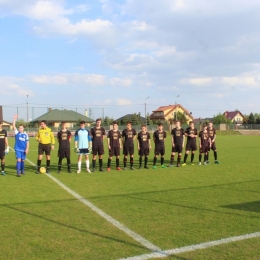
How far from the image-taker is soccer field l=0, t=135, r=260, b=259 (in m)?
4.48

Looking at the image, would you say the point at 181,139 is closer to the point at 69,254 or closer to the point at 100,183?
the point at 100,183

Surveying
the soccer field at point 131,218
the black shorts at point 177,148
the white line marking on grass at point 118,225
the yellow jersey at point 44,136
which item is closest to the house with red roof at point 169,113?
the black shorts at point 177,148

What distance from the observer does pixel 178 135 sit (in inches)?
554

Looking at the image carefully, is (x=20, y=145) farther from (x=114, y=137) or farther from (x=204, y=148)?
(x=204, y=148)

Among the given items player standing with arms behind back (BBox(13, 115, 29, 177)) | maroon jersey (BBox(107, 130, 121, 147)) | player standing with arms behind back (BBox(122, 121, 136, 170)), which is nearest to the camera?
player standing with arms behind back (BBox(13, 115, 29, 177))

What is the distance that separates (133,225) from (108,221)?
51cm

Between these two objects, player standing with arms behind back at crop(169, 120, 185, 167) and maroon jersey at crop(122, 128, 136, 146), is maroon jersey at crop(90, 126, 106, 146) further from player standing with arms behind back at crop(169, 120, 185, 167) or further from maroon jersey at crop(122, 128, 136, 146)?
player standing with arms behind back at crop(169, 120, 185, 167)

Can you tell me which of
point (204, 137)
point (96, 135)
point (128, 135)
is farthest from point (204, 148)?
point (96, 135)

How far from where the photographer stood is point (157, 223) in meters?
5.64

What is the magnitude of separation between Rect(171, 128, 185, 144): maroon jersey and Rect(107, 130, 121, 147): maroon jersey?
2.52 meters

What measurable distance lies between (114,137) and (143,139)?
125 cm

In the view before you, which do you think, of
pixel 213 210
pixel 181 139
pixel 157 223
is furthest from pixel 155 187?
pixel 181 139

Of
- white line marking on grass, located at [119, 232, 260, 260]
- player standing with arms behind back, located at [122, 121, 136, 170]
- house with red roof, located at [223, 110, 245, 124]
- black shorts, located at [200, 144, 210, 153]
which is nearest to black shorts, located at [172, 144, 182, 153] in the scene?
black shorts, located at [200, 144, 210, 153]

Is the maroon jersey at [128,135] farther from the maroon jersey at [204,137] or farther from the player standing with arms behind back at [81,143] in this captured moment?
the maroon jersey at [204,137]
